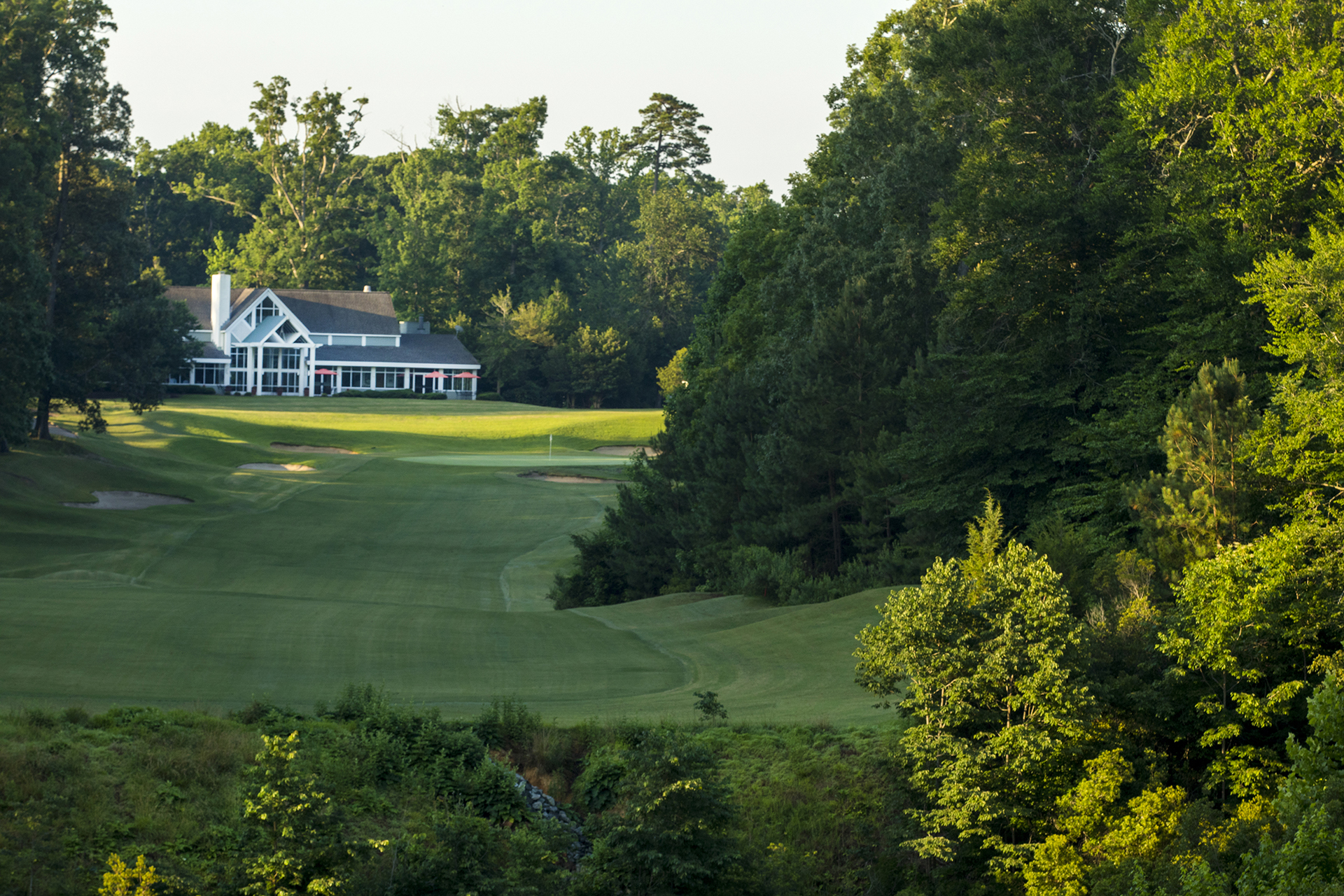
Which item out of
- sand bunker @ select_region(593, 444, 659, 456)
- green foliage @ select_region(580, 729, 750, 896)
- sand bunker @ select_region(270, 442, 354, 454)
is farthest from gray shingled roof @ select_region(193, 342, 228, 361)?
green foliage @ select_region(580, 729, 750, 896)

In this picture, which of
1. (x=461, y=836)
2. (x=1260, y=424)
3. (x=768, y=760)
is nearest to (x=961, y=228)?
(x=1260, y=424)

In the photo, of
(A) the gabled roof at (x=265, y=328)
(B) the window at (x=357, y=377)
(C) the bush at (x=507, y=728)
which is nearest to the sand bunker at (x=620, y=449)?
(B) the window at (x=357, y=377)

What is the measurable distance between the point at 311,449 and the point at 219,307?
3268 centimetres

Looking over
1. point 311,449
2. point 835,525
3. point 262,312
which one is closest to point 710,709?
Result: point 835,525

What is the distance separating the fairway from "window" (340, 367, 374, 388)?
1051 inches

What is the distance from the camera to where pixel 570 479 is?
54.4m

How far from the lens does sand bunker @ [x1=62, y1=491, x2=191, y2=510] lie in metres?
40.6

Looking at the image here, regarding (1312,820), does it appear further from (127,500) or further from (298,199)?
(298,199)

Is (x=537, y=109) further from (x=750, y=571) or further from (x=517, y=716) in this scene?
(x=517, y=716)

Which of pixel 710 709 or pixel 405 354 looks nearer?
pixel 710 709

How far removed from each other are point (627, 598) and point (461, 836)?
80.8ft

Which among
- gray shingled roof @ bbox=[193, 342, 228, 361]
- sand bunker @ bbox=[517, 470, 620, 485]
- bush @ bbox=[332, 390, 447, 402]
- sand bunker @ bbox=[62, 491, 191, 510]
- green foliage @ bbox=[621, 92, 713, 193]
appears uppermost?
green foliage @ bbox=[621, 92, 713, 193]

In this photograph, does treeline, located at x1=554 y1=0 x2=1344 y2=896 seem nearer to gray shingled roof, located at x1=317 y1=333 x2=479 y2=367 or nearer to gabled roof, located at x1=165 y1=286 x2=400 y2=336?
gray shingled roof, located at x1=317 y1=333 x2=479 y2=367

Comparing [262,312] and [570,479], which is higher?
[262,312]
